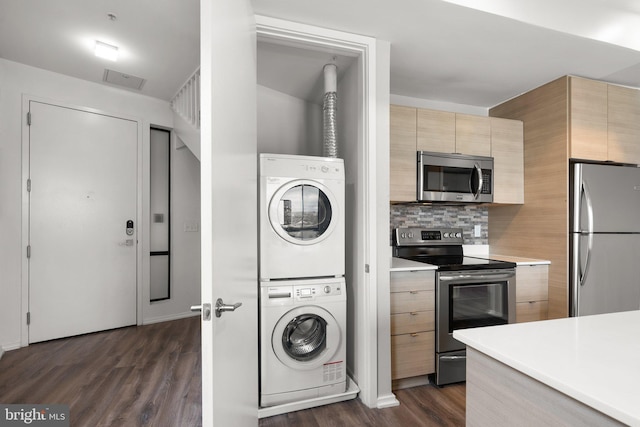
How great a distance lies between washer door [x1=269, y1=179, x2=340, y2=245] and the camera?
2.02 m

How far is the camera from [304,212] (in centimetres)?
210

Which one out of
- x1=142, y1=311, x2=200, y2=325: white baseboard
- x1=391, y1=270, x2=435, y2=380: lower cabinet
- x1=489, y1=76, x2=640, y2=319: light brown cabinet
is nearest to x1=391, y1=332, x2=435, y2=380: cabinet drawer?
x1=391, y1=270, x2=435, y2=380: lower cabinet

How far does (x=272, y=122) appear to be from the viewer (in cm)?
296

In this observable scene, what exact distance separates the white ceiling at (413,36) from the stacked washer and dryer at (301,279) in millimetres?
897

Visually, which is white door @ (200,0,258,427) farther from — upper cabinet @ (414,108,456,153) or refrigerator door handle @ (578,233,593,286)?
refrigerator door handle @ (578,233,593,286)

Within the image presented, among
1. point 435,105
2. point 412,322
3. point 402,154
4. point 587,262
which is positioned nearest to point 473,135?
point 435,105

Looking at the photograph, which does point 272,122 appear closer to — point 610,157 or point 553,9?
point 553,9

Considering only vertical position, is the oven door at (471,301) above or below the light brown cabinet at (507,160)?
below

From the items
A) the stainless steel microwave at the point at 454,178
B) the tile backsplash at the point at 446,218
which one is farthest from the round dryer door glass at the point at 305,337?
the stainless steel microwave at the point at 454,178

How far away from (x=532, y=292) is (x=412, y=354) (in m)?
1.21

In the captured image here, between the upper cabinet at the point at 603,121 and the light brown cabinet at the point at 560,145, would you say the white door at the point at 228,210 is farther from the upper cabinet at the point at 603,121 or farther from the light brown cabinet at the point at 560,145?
the upper cabinet at the point at 603,121

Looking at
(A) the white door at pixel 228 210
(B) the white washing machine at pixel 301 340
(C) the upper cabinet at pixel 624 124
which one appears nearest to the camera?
(A) the white door at pixel 228 210

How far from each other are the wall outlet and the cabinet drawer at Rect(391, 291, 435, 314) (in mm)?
2718

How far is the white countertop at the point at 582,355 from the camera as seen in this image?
608 mm
